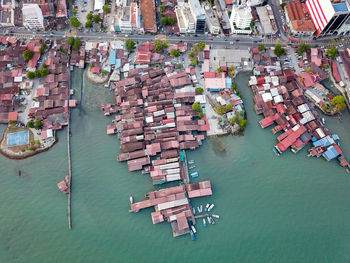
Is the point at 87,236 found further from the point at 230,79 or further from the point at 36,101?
the point at 230,79

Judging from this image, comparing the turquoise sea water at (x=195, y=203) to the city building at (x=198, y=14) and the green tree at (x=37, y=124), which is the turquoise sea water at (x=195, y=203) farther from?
the city building at (x=198, y=14)

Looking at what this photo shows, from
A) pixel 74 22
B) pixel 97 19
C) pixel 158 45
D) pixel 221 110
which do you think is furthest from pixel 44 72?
pixel 221 110

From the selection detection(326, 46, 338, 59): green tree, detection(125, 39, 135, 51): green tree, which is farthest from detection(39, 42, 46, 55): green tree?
detection(326, 46, 338, 59): green tree

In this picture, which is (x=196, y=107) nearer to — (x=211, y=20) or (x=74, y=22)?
(x=211, y=20)

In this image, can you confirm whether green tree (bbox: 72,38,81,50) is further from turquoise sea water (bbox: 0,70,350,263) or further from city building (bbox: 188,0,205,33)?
city building (bbox: 188,0,205,33)

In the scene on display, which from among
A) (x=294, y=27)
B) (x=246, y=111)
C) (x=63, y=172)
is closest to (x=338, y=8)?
(x=294, y=27)

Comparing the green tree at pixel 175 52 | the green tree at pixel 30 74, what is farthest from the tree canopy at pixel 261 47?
the green tree at pixel 30 74

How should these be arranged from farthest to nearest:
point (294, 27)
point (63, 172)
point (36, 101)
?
point (294, 27) < point (36, 101) < point (63, 172)
